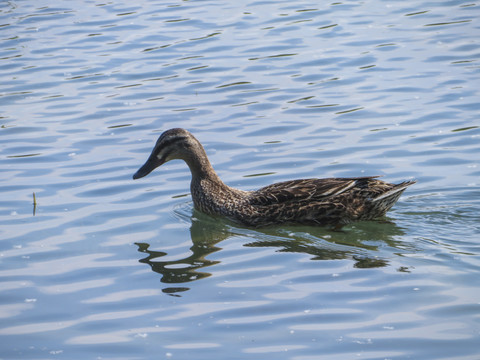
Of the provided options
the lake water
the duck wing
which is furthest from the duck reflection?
the duck wing

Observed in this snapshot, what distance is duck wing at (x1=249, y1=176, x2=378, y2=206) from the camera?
1048 cm

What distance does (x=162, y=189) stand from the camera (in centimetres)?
1203

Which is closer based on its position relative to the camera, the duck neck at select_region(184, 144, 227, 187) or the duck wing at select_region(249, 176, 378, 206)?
the duck wing at select_region(249, 176, 378, 206)

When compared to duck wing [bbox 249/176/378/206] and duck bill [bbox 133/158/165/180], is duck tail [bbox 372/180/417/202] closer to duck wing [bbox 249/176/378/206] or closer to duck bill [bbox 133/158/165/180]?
duck wing [bbox 249/176/378/206]

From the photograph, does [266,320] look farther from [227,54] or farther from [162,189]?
[227,54]

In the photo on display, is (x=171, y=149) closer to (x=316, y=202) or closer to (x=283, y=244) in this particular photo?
(x=316, y=202)

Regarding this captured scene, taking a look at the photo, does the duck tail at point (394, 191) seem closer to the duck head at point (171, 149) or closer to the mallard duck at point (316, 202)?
the mallard duck at point (316, 202)

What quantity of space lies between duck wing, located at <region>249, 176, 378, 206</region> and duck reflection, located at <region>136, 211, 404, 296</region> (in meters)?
0.33

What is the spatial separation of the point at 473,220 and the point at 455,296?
211cm

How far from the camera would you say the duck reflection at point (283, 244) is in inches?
369

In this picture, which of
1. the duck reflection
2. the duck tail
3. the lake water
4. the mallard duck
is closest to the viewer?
the lake water

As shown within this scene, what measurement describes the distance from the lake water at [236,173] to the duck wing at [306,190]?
1.25 feet

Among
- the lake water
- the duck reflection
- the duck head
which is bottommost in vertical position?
the duck reflection

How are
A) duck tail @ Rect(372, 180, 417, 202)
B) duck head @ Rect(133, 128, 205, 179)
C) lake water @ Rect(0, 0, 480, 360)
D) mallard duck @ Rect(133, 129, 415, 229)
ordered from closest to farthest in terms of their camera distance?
lake water @ Rect(0, 0, 480, 360)
duck tail @ Rect(372, 180, 417, 202)
mallard duck @ Rect(133, 129, 415, 229)
duck head @ Rect(133, 128, 205, 179)
